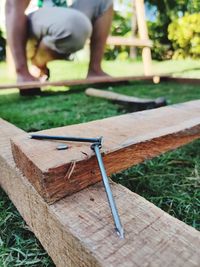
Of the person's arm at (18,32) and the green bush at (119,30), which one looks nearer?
the person's arm at (18,32)

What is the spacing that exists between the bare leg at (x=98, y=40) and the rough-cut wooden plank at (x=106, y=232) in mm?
2795

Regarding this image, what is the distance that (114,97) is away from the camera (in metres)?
2.28

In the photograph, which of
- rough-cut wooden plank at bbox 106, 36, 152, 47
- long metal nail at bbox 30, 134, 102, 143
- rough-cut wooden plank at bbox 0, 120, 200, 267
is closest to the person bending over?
rough-cut wooden plank at bbox 106, 36, 152, 47

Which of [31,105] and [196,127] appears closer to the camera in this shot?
[196,127]

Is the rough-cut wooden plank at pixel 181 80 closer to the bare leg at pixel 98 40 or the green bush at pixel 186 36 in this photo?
the bare leg at pixel 98 40

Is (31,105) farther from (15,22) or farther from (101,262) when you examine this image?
(101,262)

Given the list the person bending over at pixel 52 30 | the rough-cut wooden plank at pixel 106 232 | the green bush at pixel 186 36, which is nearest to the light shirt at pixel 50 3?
the person bending over at pixel 52 30

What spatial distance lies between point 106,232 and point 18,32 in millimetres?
2577

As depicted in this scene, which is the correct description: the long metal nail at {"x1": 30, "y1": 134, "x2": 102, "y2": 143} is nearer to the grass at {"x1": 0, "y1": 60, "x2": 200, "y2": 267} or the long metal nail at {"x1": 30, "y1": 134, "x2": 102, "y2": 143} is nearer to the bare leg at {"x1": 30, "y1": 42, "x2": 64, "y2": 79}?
the grass at {"x1": 0, "y1": 60, "x2": 200, "y2": 267}

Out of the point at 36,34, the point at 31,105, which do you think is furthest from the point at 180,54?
the point at 31,105

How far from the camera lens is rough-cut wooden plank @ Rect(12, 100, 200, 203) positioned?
24.5 inches

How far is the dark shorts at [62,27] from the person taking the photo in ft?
9.02

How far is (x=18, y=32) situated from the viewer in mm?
2748

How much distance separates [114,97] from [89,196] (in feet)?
5.59
